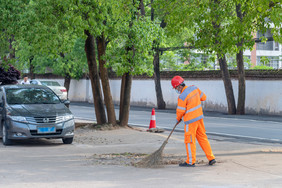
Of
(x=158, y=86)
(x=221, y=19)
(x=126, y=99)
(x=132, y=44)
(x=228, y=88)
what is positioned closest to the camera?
(x=221, y=19)

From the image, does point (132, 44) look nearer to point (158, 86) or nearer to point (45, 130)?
point (45, 130)

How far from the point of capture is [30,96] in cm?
1443

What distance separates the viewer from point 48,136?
13336mm

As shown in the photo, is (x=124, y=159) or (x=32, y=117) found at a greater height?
(x=32, y=117)

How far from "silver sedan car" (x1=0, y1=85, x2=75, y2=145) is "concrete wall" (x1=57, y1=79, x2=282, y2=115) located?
49.6 feet

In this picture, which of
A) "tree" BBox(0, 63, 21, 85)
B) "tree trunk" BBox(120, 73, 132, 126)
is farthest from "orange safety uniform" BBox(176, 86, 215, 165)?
"tree" BBox(0, 63, 21, 85)

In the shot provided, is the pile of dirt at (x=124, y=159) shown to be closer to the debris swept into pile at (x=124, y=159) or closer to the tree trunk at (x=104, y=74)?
the debris swept into pile at (x=124, y=159)

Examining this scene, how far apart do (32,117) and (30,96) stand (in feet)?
4.48

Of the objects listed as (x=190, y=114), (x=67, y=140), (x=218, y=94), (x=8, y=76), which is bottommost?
(x=67, y=140)

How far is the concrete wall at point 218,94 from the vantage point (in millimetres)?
27078

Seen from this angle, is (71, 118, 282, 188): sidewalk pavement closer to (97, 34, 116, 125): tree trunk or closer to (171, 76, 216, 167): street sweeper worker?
(171, 76, 216, 167): street sweeper worker

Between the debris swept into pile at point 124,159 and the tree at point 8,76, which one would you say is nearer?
the debris swept into pile at point 124,159

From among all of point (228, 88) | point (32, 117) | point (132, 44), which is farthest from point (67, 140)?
point (228, 88)

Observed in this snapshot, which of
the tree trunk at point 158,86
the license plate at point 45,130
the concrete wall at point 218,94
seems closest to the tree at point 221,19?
the license plate at point 45,130
